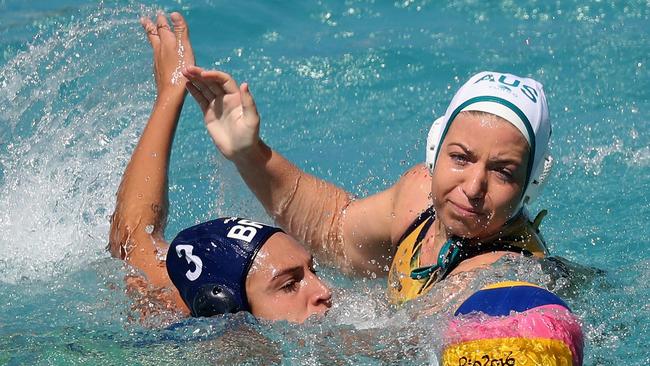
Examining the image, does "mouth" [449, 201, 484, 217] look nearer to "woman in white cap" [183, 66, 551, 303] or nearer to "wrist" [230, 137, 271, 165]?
"woman in white cap" [183, 66, 551, 303]

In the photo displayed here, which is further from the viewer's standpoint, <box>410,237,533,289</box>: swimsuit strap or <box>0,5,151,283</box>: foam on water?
<box>0,5,151,283</box>: foam on water

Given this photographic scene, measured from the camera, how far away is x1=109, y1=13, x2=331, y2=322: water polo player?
13.5 feet

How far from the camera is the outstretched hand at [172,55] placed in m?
4.88

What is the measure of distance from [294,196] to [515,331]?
6.38 ft

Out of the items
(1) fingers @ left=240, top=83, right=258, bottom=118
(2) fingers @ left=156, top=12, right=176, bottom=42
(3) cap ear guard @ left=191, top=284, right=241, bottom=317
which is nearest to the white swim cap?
(1) fingers @ left=240, top=83, right=258, bottom=118

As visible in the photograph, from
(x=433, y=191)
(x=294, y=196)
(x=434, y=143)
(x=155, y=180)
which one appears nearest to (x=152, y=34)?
(x=155, y=180)

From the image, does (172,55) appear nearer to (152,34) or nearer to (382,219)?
A: (152,34)

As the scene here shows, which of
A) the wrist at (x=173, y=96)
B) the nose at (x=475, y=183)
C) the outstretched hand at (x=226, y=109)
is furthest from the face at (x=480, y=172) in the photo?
the wrist at (x=173, y=96)

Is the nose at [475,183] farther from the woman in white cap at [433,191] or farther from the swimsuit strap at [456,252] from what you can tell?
the swimsuit strap at [456,252]

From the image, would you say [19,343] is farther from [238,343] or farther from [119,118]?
[119,118]

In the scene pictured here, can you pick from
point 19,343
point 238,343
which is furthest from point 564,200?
point 19,343

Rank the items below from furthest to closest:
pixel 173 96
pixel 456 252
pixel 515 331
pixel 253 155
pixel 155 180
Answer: pixel 173 96 → pixel 155 180 → pixel 253 155 → pixel 456 252 → pixel 515 331

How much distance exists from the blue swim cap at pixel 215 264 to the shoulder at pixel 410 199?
55 cm

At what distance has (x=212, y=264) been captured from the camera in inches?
163
